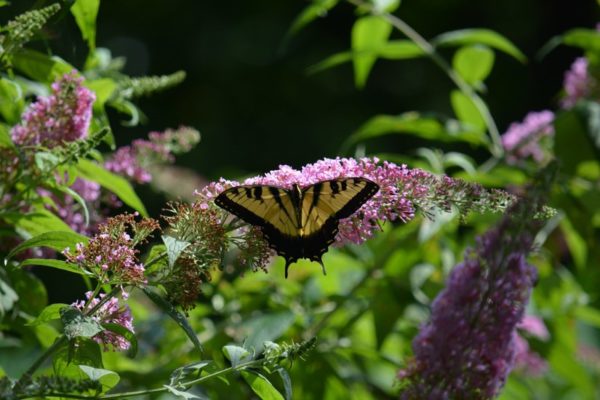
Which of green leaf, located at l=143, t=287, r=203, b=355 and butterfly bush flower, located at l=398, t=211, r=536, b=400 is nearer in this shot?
green leaf, located at l=143, t=287, r=203, b=355

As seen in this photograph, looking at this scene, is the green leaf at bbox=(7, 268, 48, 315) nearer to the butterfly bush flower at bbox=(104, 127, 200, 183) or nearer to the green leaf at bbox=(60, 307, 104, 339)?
the butterfly bush flower at bbox=(104, 127, 200, 183)

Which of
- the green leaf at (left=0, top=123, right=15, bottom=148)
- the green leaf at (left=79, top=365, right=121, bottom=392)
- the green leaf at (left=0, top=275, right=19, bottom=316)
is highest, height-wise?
the green leaf at (left=0, top=123, right=15, bottom=148)

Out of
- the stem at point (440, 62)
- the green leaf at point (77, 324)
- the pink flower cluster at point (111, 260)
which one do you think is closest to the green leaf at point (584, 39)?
the stem at point (440, 62)

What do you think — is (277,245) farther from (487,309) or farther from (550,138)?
(550,138)

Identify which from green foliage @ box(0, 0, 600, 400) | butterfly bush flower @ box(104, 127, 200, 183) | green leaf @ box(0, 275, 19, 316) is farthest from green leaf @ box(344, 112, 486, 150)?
green leaf @ box(0, 275, 19, 316)

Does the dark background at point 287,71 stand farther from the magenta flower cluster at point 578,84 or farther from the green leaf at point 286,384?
the green leaf at point 286,384

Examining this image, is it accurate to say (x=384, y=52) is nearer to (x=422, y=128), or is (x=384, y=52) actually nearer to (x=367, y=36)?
(x=367, y=36)
